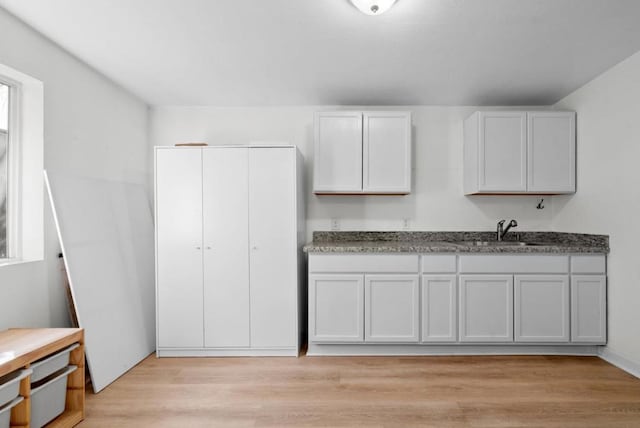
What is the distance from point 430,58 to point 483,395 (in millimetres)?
2408

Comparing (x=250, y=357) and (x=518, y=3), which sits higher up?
(x=518, y=3)

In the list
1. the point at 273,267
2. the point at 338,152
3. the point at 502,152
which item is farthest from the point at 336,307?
the point at 502,152

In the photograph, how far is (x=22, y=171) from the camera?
2.45 m

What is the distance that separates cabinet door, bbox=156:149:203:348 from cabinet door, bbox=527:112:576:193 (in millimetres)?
3057

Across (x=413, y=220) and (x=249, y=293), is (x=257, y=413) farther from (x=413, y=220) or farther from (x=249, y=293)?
(x=413, y=220)

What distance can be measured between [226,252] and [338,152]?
138 centimetres

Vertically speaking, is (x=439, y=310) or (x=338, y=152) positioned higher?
(x=338, y=152)

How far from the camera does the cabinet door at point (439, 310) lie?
3.12m

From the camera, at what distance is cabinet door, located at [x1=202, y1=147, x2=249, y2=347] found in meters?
3.15

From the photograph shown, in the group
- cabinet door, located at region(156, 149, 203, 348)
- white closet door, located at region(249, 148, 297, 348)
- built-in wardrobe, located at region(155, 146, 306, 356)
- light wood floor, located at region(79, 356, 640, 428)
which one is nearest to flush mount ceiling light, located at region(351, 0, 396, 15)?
built-in wardrobe, located at region(155, 146, 306, 356)

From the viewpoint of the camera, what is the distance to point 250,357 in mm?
3166

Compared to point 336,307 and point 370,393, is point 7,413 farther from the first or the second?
point 336,307

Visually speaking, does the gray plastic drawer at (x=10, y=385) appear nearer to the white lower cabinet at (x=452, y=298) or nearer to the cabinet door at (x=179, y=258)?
the cabinet door at (x=179, y=258)

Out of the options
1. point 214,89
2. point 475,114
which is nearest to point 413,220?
point 475,114
